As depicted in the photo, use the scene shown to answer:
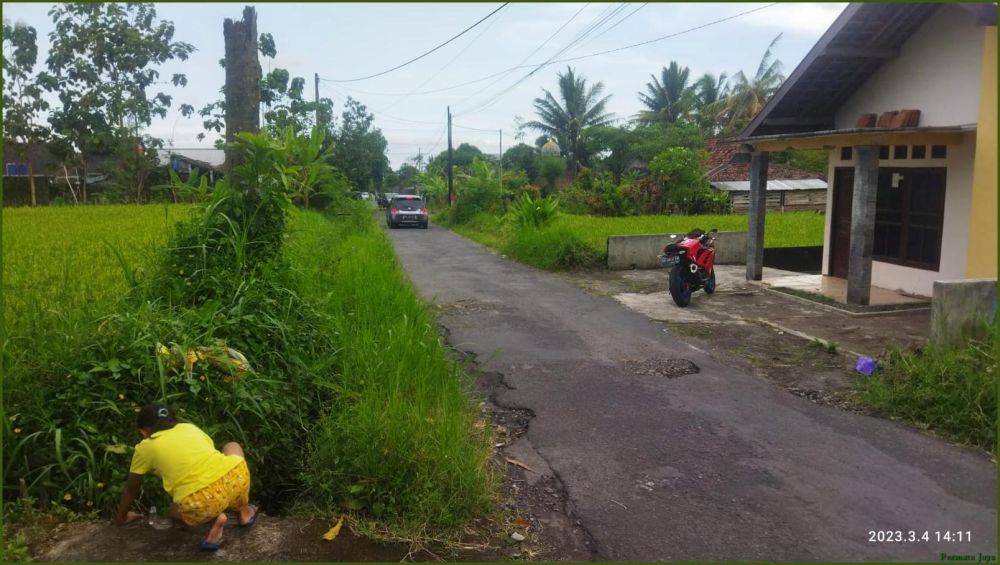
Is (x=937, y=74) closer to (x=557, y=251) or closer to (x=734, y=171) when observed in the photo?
(x=557, y=251)

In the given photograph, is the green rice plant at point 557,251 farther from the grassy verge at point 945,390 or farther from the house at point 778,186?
the house at point 778,186

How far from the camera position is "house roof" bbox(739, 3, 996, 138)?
26.0ft

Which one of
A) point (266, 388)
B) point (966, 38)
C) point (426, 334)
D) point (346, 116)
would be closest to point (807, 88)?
point (966, 38)

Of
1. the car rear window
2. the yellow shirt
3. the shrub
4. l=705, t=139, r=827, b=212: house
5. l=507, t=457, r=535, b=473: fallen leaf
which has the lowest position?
l=507, t=457, r=535, b=473: fallen leaf

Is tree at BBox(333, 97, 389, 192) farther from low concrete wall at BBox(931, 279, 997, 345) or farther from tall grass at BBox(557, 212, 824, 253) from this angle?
low concrete wall at BBox(931, 279, 997, 345)

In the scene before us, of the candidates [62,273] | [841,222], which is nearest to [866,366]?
[841,222]

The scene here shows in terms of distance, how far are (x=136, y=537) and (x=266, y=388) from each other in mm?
1279

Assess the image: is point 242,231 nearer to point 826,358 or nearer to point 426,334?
point 426,334

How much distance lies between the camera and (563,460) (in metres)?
4.80

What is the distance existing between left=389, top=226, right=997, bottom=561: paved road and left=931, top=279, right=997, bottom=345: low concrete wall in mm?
1546

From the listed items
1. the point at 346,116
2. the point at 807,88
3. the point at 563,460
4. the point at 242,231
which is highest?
the point at 346,116

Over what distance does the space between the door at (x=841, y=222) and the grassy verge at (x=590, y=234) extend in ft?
10.3

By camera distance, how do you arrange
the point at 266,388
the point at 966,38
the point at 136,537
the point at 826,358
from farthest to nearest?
the point at 966,38, the point at 826,358, the point at 266,388, the point at 136,537

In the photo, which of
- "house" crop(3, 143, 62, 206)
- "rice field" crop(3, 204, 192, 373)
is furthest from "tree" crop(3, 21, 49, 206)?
"rice field" crop(3, 204, 192, 373)
